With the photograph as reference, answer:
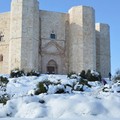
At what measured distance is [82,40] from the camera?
39.9 m

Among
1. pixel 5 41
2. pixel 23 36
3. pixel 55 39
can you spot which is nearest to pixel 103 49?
pixel 55 39

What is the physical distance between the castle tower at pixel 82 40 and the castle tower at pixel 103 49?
14.0 feet

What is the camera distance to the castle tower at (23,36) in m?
37.7

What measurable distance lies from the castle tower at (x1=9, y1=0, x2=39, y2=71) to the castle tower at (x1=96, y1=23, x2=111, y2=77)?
905cm

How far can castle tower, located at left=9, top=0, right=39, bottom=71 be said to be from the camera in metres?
37.7

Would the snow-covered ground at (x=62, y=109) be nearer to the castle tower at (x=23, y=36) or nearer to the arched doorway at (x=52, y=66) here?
the castle tower at (x=23, y=36)

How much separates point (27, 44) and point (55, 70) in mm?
5484

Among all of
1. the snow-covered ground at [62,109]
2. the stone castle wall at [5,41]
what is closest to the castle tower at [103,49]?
the stone castle wall at [5,41]

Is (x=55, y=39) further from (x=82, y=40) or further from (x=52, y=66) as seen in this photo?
(x=82, y=40)

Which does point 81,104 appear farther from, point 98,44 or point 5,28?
point 98,44

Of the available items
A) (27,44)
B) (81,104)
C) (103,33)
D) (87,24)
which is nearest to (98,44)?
(103,33)

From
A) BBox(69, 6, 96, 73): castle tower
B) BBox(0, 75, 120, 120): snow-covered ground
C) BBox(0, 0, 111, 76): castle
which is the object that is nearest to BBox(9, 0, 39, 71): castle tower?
BBox(0, 0, 111, 76): castle

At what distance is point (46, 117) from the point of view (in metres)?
7.54

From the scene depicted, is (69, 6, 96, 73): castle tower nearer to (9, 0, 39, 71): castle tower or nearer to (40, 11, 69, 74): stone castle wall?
(40, 11, 69, 74): stone castle wall
